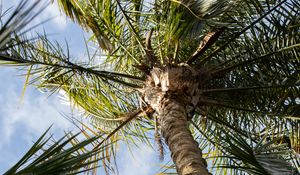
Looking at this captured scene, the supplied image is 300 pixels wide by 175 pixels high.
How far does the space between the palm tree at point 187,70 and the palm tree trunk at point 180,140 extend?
0.5 inches

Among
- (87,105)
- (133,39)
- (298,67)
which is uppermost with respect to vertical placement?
(133,39)

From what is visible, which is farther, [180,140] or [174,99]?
[174,99]

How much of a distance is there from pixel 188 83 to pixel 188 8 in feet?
3.23

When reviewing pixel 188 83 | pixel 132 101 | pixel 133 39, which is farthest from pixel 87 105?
pixel 188 83

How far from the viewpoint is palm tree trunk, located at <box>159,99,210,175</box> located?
364 centimetres

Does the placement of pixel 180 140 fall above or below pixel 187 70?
below

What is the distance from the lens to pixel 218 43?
588 centimetres

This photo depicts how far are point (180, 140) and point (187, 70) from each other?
1.05 m

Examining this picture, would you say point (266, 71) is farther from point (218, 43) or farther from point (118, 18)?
point (118, 18)

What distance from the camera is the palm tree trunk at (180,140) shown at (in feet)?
12.0

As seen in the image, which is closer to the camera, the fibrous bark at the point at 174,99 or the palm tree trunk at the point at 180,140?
the palm tree trunk at the point at 180,140

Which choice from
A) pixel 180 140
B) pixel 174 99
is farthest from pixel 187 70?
pixel 180 140

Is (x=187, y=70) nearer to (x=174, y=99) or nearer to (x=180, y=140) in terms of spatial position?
(x=174, y=99)

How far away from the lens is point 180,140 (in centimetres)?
406
